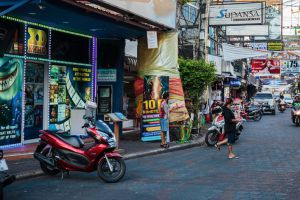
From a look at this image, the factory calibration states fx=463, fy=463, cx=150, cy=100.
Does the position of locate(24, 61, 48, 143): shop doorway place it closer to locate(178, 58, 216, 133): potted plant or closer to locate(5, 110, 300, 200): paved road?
locate(5, 110, 300, 200): paved road

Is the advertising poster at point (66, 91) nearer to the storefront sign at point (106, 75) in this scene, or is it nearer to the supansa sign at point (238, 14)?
the storefront sign at point (106, 75)

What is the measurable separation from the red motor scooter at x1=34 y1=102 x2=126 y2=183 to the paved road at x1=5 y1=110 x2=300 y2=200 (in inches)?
10.7

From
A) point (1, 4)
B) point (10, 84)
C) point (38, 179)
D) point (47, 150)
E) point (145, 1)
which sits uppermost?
point (145, 1)

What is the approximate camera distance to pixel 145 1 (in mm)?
14711

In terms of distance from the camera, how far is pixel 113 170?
905 centimetres

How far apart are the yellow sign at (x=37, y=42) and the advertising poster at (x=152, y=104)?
4.20 meters

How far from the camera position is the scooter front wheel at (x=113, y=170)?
8.97m

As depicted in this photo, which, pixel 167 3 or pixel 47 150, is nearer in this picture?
pixel 47 150

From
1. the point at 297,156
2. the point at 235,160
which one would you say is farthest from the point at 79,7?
the point at 297,156

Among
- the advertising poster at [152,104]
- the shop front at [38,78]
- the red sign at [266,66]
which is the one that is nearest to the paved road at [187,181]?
the advertising poster at [152,104]

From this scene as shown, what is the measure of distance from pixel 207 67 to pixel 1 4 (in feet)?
32.4

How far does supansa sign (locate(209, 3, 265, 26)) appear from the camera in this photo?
25.5m

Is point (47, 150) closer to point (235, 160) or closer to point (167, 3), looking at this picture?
point (235, 160)

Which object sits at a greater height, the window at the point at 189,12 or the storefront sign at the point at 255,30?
the window at the point at 189,12
